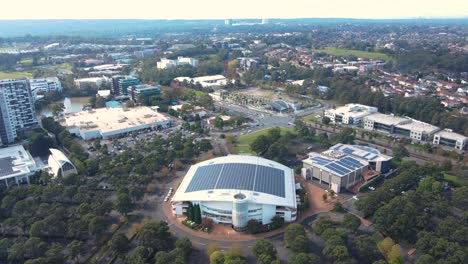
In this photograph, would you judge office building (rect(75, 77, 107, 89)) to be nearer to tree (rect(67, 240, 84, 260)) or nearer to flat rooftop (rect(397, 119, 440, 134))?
tree (rect(67, 240, 84, 260))

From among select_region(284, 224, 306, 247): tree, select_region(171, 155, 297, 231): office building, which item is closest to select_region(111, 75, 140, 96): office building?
select_region(171, 155, 297, 231): office building

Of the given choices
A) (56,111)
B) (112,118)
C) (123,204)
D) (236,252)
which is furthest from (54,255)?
(56,111)

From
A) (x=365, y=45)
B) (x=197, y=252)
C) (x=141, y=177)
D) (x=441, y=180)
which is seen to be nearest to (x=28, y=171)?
(x=141, y=177)

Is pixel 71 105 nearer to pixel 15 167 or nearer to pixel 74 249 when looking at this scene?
pixel 15 167

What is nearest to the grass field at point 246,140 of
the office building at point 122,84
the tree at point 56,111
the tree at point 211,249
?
the tree at point 211,249

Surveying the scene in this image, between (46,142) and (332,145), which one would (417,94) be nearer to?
(332,145)
